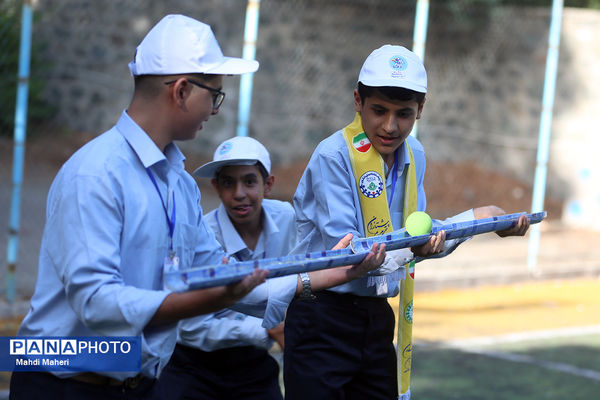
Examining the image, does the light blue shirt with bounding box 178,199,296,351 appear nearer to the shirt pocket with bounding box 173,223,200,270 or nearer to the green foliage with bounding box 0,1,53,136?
the shirt pocket with bounding box 173,223,200,270

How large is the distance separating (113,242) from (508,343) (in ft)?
18.8

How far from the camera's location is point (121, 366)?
263 centimetres

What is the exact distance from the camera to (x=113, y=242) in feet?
8.13

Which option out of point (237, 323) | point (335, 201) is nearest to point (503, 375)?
point (237, 323)

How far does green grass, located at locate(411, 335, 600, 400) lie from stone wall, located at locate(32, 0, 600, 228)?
6.66 meters

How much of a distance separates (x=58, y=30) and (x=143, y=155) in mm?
11237

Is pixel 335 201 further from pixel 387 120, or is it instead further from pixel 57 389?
pixel 57 389

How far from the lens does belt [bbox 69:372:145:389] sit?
267 centimetres

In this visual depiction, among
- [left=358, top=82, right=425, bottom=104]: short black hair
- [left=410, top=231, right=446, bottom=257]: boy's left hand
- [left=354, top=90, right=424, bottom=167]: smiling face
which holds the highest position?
[left=358, top=82, right=425, bottom=104]: short black hair

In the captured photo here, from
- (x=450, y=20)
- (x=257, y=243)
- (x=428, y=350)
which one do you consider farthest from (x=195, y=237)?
(x=450, y=20)

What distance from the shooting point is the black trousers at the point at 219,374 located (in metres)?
3.99

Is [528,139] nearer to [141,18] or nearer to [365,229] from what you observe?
[141,18]

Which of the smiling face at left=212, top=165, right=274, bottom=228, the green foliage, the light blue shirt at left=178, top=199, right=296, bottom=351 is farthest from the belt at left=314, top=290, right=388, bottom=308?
the green foliage

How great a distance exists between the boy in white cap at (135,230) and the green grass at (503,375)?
3.61 metres
